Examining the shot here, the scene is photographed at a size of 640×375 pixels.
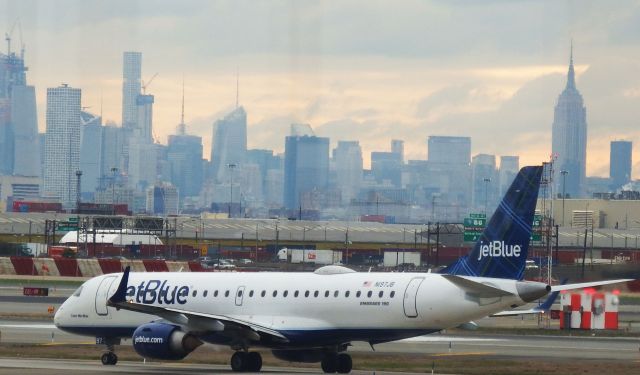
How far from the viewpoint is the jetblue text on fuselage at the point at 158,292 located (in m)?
58.1

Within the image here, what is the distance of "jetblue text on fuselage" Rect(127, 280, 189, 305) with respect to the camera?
5806cm

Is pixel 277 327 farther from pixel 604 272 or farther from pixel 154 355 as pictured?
pixel 604 272

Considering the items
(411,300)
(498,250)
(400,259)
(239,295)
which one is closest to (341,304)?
(411,300)

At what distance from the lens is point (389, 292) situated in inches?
2077

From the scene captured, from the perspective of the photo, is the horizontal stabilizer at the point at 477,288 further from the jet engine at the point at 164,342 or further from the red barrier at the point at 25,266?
the red barrier at the point at 25,266

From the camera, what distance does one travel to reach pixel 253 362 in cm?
5456

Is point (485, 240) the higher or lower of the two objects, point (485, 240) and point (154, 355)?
the higher

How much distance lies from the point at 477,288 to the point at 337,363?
6877 millimetres

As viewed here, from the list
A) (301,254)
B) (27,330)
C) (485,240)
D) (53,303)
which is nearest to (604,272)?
(53,303)

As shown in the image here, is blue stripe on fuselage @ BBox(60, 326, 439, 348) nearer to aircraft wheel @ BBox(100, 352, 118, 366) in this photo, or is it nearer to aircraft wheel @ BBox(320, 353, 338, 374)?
aircraft wheel @ BBox(320, 353, 338, 374)

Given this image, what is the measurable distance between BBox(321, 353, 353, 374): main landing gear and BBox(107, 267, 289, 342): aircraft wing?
1874 millimetres

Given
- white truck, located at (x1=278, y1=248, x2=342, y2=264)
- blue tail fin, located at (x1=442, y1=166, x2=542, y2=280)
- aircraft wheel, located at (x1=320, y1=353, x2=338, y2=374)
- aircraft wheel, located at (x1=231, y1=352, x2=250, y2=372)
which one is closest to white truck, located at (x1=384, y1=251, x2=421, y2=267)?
white truck, located at (x1=278, y1=248, x2=342, y2=264)

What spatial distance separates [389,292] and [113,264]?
234 feet

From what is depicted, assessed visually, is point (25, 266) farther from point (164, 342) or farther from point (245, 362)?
point (164, 342)
